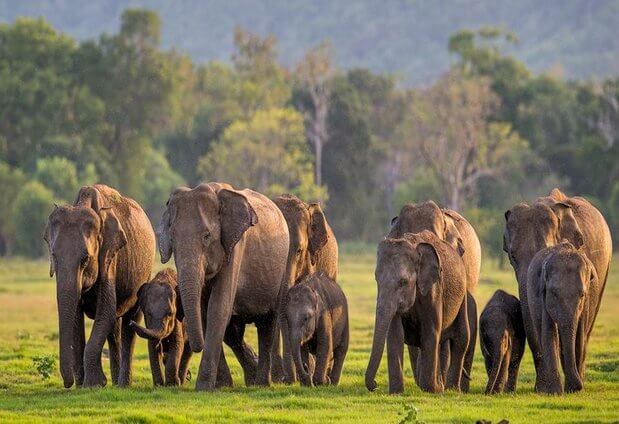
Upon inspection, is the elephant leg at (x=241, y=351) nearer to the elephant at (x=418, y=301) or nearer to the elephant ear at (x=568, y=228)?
the elephant at (x=418, y=301)

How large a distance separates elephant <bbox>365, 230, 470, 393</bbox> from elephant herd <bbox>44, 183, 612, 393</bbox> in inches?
0.6

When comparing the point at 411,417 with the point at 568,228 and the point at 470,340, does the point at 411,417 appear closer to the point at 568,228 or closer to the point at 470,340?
the point at 470,340

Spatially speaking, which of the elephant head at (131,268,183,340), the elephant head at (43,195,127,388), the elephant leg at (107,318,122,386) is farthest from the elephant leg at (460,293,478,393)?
the elephant head at (43,195,127,388)

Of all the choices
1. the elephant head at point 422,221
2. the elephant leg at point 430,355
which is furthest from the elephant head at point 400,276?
the elephant head at point 422,221

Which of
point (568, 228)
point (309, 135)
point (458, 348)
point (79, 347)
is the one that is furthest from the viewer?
point (309, 135)

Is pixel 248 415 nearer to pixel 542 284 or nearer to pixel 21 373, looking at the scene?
pixel 542 284

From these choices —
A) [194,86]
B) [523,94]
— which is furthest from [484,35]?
[194,86]

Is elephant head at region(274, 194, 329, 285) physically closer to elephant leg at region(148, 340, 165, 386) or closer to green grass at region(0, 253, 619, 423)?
green grass at region(0, 253, 619, 423)

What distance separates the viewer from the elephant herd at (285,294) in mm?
17531

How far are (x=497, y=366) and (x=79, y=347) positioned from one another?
4915 mm

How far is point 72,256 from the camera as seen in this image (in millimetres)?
17484

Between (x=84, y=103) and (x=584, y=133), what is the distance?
1007 inches

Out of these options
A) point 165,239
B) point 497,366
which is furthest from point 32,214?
point 497,366

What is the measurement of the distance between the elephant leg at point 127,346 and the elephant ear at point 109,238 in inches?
54.5
